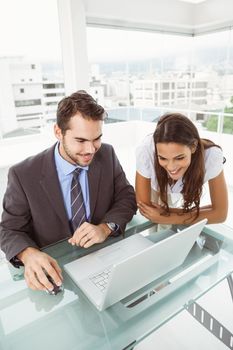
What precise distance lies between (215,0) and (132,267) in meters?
5.01

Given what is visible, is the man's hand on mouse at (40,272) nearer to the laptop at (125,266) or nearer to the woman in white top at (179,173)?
the laptop at (125,266)

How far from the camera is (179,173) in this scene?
1316 millimetres

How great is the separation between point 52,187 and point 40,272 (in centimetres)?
39

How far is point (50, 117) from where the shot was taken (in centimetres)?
396

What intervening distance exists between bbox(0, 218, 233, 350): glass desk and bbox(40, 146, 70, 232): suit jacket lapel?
0.21 m

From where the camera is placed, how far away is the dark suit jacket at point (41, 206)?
3.46ft

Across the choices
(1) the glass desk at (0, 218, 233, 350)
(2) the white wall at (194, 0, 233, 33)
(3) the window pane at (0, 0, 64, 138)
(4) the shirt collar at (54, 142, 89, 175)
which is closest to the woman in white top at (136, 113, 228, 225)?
(1) the glass desk at (0, 218, 233, 350)

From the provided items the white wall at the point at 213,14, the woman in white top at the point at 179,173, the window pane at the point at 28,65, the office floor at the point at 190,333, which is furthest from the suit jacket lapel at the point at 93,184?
the white wall at the point at 213,14

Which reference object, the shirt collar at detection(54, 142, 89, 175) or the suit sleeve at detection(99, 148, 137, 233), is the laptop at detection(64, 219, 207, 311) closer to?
the suit sleeve at detection(99, 148, 137, 233)

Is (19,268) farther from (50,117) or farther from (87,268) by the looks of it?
(50,117)

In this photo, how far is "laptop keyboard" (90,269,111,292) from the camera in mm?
820

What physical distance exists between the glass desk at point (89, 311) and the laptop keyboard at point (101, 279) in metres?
0.06

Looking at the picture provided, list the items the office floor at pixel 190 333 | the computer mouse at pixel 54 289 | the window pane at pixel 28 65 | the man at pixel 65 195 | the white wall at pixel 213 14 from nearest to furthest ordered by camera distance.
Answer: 1. the computer mouse at pixel 54 289
2. the man at pixel 65 195
3. the office floor at pixel 190 333
4. the window pane at pixel 28 65
5. the white wall at pixel 213 14

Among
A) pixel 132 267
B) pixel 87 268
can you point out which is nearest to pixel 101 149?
pixel 87 268
